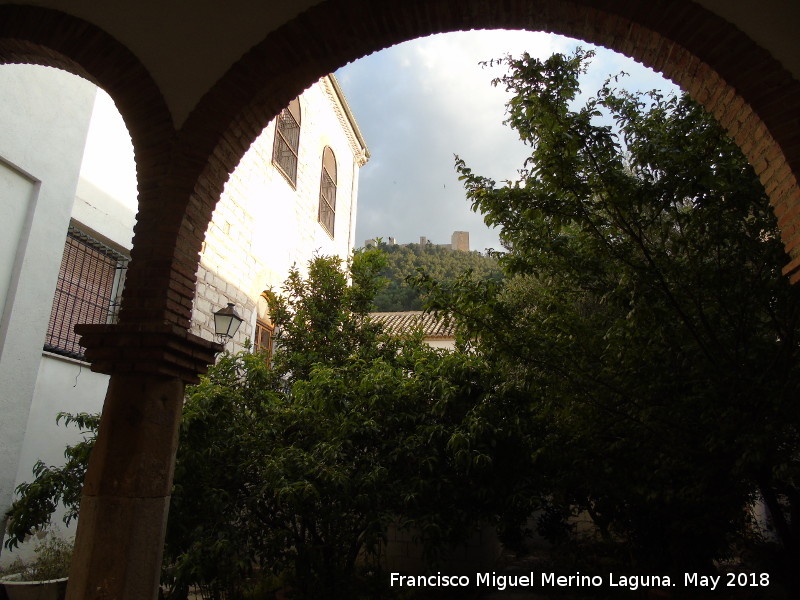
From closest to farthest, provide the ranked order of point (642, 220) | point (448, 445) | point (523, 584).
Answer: point (642, 220)
point (448, 445)
point (523, 584)

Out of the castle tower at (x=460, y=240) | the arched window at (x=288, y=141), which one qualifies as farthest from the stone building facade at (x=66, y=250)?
the castle tower at (x=460, y=240)

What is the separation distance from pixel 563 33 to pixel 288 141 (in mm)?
7720

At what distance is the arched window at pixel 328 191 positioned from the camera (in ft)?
40.4

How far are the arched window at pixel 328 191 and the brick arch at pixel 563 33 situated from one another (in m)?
8.35

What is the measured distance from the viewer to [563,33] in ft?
11.8

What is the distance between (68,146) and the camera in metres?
6.73

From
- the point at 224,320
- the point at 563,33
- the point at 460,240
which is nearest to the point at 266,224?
the point at 224,320

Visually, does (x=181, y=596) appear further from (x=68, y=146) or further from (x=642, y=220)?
(x=68, y=146)

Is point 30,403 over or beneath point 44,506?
over

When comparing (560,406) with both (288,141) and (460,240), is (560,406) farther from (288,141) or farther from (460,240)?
(460,240)

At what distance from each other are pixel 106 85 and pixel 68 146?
11.5ft

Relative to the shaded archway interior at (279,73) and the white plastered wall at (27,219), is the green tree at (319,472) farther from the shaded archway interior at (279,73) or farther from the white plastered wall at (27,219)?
the shaded archway interior at (279,73)

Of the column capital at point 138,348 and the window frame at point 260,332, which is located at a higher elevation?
the window frame at point 260,332

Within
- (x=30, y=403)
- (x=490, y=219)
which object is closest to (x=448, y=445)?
(x=490, y=219)
